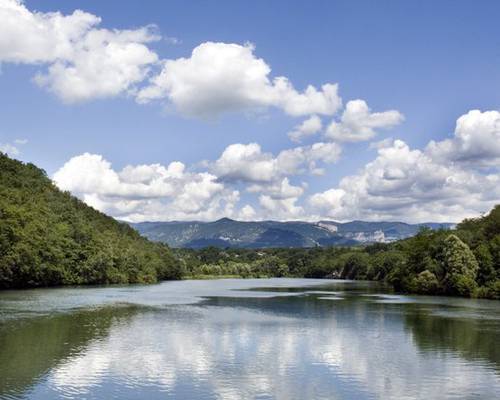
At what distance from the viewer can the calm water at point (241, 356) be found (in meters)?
29.4

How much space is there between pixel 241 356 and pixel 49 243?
104 m

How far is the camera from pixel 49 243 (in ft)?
436

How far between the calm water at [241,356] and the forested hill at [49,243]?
51.1 m

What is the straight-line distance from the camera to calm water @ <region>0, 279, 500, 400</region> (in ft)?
96.4

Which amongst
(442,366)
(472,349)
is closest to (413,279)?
(472,349)

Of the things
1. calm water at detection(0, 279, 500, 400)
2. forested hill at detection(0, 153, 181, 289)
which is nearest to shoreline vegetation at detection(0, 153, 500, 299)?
forested hill at detection(0, 153, 181, 289)

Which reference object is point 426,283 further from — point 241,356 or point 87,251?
point 241,356

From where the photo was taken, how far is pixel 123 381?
30469mm

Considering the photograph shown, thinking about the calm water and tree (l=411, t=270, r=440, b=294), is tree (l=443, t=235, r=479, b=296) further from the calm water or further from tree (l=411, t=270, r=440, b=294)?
the calm water

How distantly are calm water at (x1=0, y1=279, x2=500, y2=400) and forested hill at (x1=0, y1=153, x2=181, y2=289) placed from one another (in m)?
51.1

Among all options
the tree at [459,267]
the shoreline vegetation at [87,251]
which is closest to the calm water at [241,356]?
the tree at [459,267]

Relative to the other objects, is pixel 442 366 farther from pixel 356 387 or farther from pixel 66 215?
pixel 66 215

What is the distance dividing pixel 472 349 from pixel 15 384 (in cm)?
3261

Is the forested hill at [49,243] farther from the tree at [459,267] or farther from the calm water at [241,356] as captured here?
the tree at [459,267]
